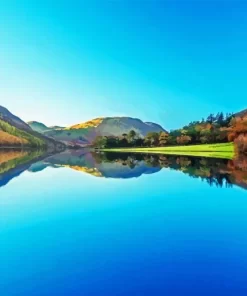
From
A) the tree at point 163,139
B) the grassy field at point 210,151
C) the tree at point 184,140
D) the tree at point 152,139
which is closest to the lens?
the grassy field at point 210,151

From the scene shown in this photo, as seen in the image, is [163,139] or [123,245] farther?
[163,139]

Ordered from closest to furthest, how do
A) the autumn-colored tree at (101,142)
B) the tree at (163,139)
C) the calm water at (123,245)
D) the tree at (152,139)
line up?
the calm water at (123,245)
the tree at (163,139)
the tree at (152,139)
the autumn-colored tree at (101,142)

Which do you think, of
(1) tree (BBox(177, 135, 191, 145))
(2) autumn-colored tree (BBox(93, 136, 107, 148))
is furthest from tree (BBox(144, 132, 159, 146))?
(2) autumn-colored tree (BBox(93, 136, 107, 148))

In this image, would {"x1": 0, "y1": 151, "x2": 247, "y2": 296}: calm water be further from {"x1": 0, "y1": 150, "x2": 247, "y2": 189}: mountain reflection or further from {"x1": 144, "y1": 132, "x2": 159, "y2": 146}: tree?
{"x1": 144, "y1": 132, "x2": 159, "y2": 146}: tree

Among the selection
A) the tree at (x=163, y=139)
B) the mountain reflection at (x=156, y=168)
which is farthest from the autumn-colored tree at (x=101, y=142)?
the mountain reflection at (x=156, y=168)

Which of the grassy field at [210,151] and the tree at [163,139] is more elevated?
the tree at [163,139]

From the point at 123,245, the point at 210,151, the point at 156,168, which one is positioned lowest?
the point at 123,245

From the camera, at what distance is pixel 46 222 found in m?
13.6

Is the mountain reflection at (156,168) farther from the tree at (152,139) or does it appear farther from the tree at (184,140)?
the tree at (152,139)

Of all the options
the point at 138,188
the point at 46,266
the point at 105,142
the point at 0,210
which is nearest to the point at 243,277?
the point at 46,266

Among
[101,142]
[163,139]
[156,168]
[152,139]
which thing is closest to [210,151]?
[156,168]

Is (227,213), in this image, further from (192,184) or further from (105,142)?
(105,142)

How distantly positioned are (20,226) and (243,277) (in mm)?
8326

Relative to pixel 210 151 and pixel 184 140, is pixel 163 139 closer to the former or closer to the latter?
pixel 184 140
